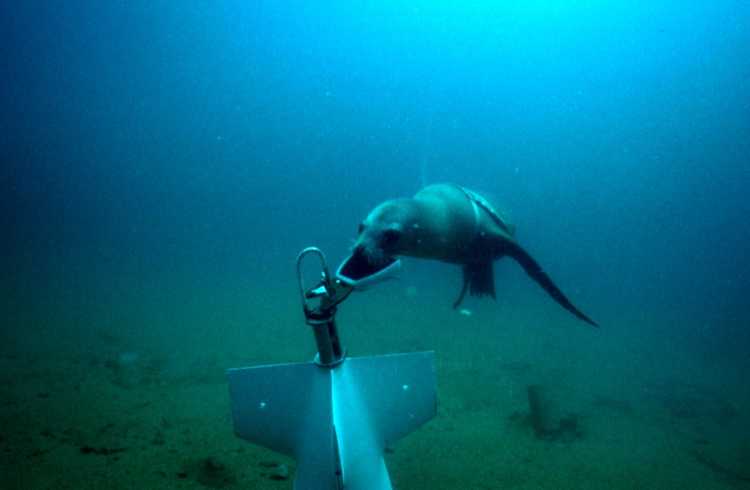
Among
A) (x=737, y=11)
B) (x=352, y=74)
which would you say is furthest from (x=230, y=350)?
(x=352, y=74)

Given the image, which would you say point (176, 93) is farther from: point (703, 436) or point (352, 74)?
point (703, 436)

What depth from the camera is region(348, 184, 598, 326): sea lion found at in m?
3.35

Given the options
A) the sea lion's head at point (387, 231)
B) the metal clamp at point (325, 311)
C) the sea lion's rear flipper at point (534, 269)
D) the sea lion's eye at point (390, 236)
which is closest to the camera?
the metal clamp at point (325, 311)

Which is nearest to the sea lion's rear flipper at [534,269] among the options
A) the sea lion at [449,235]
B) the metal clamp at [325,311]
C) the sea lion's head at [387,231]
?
the sea lion at [449,235]

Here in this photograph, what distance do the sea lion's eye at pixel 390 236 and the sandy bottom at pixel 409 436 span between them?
8.52ft

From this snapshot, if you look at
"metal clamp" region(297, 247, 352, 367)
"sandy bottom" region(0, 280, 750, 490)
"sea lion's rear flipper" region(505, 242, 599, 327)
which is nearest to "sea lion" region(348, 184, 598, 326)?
"sea lion's rear flipper" region(505, 242, 599, 327)

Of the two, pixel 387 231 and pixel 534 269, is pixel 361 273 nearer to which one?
pixel 387 231

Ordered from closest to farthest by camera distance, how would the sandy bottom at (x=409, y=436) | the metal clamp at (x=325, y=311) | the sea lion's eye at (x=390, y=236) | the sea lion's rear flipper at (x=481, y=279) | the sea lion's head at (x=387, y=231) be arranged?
1. the metal clamp at (x=325, y=311)
2. the sea lion's head at (x=387, y=231)
3. the sea lion's eye at (x=390, y=236)
4. the sandy bottom at (x=409, y=436)
5. the sea lion's rear flipper at (x=481, y=279)

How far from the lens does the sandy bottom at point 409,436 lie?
4121 mm

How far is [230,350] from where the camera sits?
373 inches

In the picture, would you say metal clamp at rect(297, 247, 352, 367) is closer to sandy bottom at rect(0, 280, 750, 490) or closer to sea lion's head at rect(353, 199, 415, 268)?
sea lion's head at rect(353, 199, 415, 268)

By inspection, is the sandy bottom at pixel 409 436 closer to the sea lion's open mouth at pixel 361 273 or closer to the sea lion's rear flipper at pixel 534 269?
the sea lion's rear flipper at pixel 534 269

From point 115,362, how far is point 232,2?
206 feet

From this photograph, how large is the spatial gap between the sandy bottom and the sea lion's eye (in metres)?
2.60
